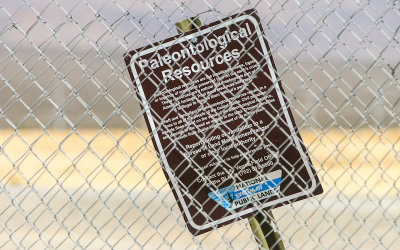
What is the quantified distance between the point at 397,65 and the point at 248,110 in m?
0.60

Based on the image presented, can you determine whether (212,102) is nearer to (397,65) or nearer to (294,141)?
(294,141)

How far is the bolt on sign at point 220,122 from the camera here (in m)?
2.54

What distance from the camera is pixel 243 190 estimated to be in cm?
258

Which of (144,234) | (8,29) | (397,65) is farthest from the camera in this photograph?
(144,234)

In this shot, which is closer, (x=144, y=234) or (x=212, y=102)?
(x=212, y=102)

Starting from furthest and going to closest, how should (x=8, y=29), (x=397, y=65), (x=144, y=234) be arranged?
(x=144, y=234) → (x=8, y=29) → (x=397, y=65)

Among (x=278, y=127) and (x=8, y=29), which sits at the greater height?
(x=8, y=29)

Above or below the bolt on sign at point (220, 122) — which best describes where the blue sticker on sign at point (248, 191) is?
below

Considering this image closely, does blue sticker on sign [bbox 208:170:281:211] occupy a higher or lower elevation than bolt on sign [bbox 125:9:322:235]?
lower

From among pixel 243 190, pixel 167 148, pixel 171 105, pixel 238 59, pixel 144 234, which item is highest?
pixel 238 59

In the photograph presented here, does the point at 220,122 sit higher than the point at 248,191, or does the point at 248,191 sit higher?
the point at 220,122

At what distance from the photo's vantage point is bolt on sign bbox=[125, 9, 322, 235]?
100 inches

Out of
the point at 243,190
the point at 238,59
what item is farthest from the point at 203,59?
the point at 243,190

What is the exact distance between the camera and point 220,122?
255cm
